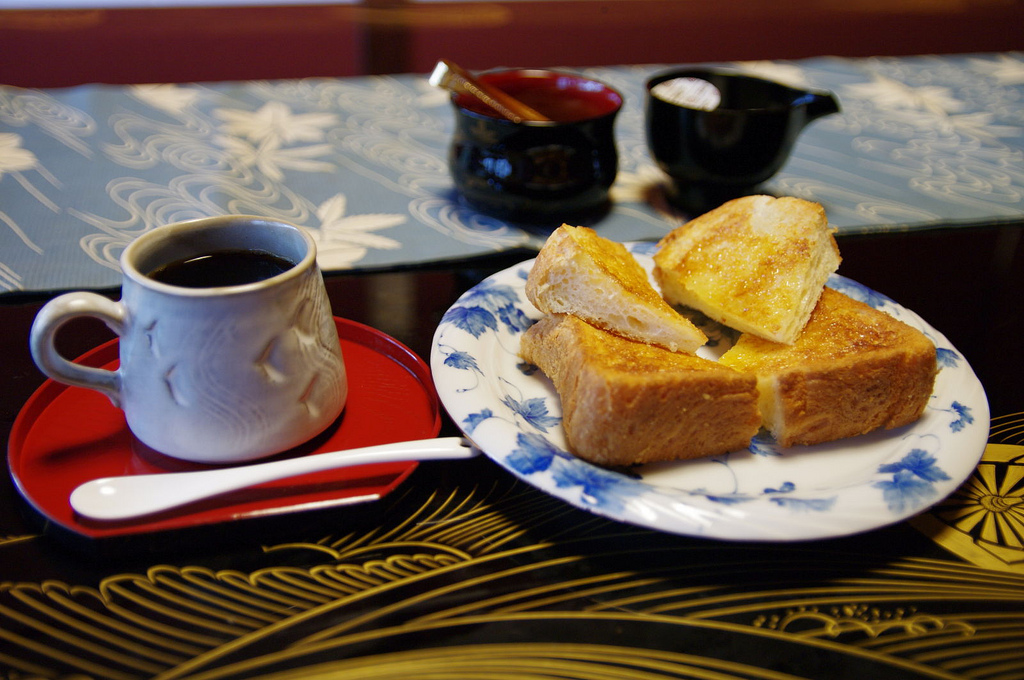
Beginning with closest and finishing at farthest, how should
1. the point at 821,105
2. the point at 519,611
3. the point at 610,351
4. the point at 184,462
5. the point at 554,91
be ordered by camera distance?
1. the point at 519,611
2. the point at 184,462
3. the point at 610,351
4. the point at 821,105
5. the point at 554,91

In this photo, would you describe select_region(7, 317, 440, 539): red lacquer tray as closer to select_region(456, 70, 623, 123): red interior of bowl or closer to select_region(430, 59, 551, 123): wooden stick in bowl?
select_region(430, 59, 551, 123): wooden stick in bowl

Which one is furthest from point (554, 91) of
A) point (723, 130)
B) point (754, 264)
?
point (754, 264)

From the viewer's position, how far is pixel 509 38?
9.84 feet

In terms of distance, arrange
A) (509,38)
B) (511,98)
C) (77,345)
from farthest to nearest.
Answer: (509,38)
(511,98)
(77,345)

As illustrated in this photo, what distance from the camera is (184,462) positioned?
86cm

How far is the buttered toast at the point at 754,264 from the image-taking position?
3.61 ft

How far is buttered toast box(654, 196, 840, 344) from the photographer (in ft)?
3.61

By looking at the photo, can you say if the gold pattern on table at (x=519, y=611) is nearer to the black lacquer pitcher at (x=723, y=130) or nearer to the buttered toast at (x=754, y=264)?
the buttered toast at (x=754, y=264)

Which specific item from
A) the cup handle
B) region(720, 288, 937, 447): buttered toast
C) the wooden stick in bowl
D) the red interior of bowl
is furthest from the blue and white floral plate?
the red interior of bowl

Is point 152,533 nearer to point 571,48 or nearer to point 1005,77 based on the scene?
point 571,48

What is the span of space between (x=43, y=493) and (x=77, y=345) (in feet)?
1.22

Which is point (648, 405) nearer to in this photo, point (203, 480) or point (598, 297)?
point (598, 297)

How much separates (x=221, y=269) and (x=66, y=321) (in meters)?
0.19

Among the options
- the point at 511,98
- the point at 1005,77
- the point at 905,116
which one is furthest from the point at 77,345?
the point at 1005,77
